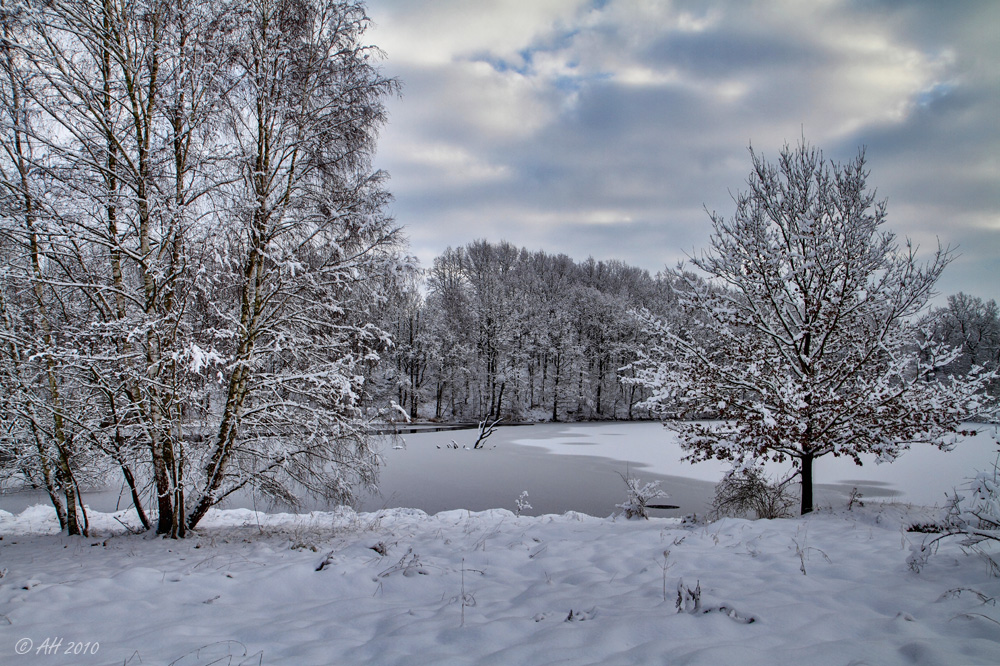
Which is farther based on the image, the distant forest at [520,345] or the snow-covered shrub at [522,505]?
the distant forest at [520,345]

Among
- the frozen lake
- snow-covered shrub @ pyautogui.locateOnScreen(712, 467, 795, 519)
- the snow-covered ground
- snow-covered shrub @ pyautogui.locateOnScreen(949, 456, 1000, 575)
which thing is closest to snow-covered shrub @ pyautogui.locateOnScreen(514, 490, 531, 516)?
the frozen lake

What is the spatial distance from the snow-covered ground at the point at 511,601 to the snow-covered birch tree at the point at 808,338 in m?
1.62

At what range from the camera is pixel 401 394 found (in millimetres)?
34156

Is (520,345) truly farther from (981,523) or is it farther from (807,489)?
(981,523)

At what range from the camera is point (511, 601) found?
3.32 metres

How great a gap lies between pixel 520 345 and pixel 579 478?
83.2ft

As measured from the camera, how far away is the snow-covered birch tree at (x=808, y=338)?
20.6ft

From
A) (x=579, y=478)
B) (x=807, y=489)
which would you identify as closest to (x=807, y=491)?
(x=807, y=489)

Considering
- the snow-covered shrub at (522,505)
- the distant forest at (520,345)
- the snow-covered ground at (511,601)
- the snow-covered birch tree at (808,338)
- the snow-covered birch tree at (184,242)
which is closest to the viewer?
the snow-covered ground at (511,601)

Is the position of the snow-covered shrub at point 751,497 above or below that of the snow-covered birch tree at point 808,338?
below

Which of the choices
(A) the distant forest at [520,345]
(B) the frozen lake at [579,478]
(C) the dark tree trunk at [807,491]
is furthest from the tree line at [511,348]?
(C) the dark tree trunk at [807,491]

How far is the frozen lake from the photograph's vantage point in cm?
983

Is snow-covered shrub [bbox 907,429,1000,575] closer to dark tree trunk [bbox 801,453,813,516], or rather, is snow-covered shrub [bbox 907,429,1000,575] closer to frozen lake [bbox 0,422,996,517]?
dark tree trunk [bbox 801,453,813,516]

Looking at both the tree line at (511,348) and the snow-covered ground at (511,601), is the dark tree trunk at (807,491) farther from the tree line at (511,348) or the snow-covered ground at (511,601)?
the tree line at (511,348)
